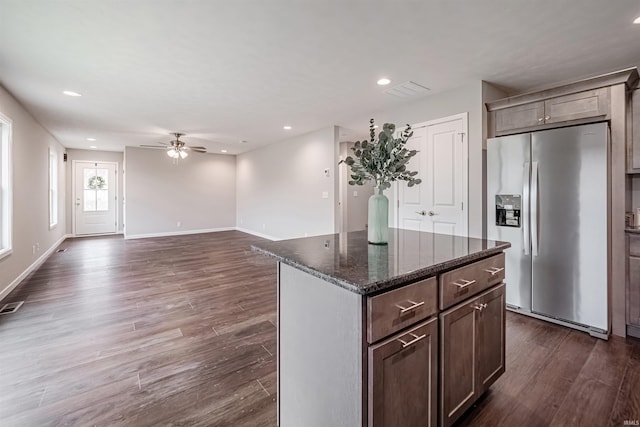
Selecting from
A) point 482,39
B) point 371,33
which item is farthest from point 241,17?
point 482,39

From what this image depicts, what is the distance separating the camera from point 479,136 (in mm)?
3396

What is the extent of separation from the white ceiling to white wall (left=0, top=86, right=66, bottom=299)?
1.13ft

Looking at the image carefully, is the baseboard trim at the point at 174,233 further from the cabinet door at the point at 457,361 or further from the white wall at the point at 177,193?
the cabinet door at the point at 457,361

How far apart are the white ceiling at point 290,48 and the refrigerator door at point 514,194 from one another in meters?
0.86

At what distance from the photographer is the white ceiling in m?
2.11

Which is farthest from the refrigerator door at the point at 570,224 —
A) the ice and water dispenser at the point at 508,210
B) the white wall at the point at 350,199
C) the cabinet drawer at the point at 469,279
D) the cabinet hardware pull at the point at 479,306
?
the white wall at the point at 350,199

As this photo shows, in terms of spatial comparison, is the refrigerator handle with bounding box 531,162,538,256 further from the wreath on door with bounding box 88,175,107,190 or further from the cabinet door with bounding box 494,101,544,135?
the wreath on door with bounding box 88,175,107,190

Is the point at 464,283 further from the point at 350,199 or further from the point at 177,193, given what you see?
the point at 177,193

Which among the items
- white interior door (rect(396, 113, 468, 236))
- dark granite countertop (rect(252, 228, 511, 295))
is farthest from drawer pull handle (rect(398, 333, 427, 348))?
white interior door (rect(396, 113, 468, 236))

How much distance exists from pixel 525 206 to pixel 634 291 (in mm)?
1079

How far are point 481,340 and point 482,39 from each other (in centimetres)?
244

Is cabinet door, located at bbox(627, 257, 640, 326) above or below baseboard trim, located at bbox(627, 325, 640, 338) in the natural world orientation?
above

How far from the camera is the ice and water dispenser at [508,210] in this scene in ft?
Answer: 9.83

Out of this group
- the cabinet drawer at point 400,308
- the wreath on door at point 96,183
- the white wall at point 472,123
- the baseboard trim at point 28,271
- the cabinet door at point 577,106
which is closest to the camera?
the cabinet drawer at point 400,308
